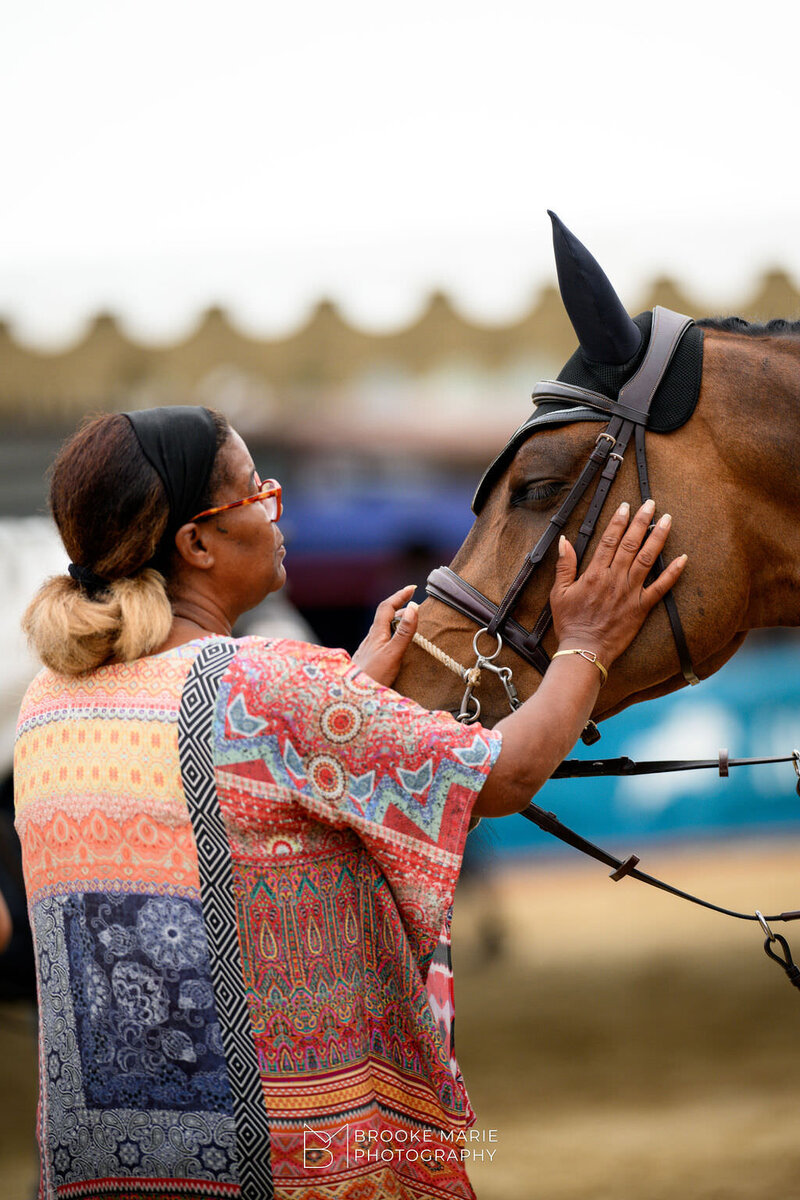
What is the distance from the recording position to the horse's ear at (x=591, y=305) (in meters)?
2.13

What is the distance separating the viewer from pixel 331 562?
22.6ft

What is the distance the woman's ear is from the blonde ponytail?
8 centimetres

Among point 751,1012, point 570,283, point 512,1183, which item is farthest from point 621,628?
point 751,1012

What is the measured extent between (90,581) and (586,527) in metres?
0.94

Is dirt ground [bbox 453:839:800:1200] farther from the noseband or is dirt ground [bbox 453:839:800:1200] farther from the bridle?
the noseband

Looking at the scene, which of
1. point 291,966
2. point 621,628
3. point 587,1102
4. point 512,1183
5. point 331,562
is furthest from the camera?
point 331,562

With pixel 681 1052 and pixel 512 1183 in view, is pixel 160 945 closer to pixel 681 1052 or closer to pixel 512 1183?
pixel 512 1183

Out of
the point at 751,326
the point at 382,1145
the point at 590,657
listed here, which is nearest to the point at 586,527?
the point at 590,657

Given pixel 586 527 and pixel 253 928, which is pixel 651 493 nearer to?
pixel 586 527

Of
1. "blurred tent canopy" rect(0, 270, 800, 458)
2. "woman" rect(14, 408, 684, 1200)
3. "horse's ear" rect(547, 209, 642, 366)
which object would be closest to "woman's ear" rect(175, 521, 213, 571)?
"woman" rect(14, 408, 684, 1200)

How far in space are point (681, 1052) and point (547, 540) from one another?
15.1ft

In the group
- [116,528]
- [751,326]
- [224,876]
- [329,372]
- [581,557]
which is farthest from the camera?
[329,372]

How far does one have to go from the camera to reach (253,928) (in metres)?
1.64

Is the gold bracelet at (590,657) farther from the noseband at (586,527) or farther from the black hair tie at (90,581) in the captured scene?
the black hair tie at (90,581)
